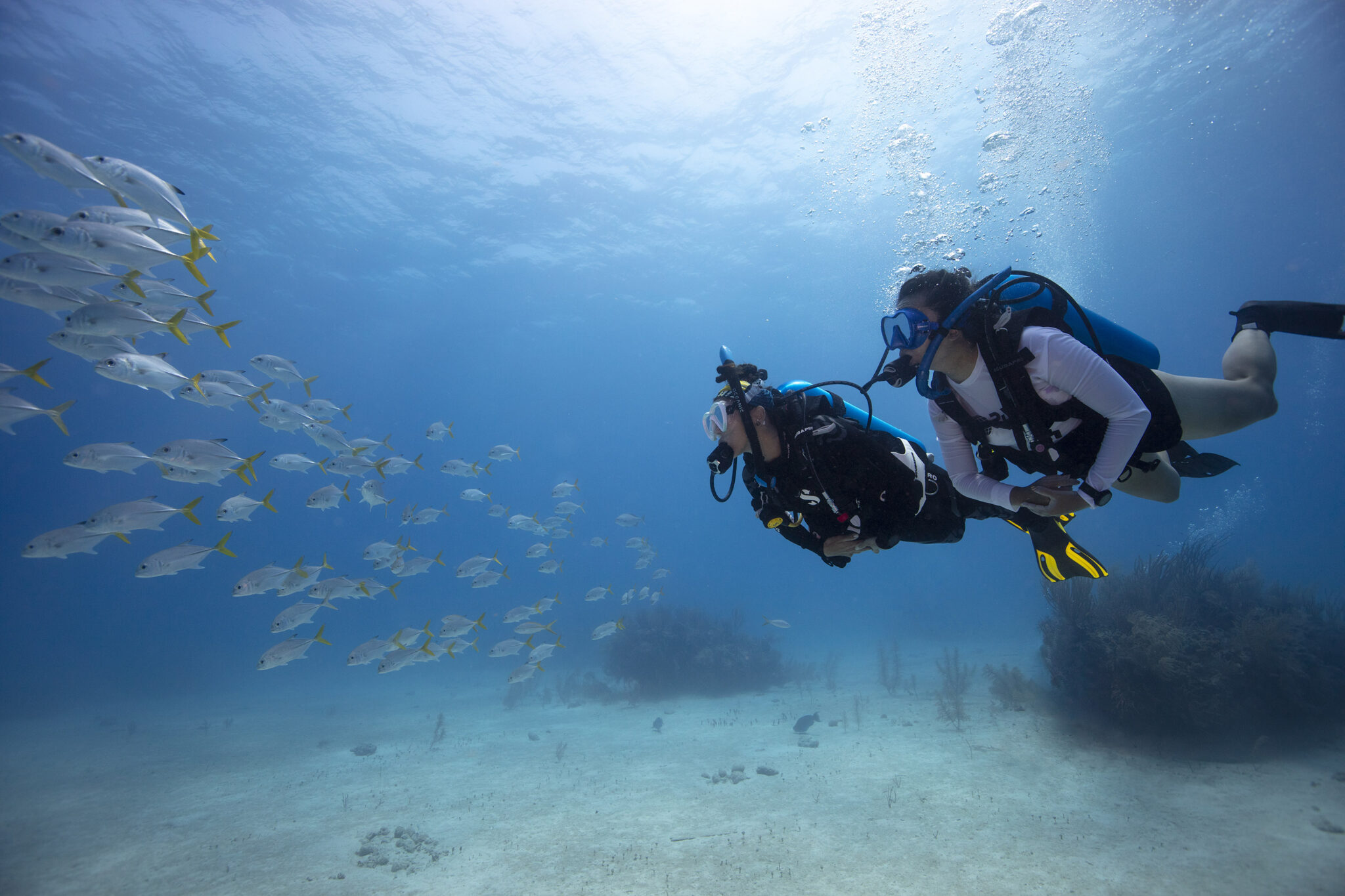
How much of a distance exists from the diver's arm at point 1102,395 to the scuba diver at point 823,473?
63cm

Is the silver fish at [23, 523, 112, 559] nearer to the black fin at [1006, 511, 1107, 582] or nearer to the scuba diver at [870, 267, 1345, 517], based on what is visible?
the scuba diver at [870, 267, 1345, 517]

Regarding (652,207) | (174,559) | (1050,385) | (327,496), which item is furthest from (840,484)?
(652,207)

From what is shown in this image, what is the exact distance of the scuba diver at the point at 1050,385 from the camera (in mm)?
2658

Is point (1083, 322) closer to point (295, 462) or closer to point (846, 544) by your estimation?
point (846, 544)

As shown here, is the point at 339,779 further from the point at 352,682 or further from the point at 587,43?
the point at 587,43

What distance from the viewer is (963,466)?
335 centimetres

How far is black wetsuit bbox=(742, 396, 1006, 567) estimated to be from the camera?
307 centimetres

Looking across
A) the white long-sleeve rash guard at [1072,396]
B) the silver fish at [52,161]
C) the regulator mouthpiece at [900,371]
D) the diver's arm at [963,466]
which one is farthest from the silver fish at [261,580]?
the white long-sleeve rash guard at [1072,396]

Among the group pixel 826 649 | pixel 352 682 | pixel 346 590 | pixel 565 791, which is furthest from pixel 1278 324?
pixel 352 682

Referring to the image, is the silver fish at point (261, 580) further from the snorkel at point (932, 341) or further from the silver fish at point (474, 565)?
the snorkel at point (932, 341)

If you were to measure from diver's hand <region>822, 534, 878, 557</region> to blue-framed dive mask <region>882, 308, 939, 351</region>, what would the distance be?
1.20 m

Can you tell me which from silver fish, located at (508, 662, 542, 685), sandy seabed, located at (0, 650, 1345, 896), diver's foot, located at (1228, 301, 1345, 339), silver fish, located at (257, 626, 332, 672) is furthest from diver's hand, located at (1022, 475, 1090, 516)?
silver fish, located at (508, 662, 542, 685)

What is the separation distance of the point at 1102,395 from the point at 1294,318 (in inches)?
94.6

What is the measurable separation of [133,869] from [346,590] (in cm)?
397
